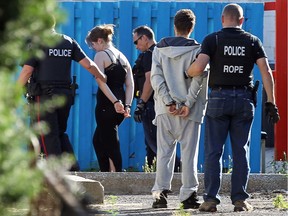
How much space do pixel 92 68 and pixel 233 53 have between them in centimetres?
185

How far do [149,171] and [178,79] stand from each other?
269cm

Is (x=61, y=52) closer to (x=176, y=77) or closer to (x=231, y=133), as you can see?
(x=176, y=77)

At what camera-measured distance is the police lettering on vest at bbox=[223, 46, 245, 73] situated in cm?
774

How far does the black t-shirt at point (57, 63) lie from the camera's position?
8.81 meters

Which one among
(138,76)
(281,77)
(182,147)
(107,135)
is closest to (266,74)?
(182,147)

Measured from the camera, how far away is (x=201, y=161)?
12172 mm

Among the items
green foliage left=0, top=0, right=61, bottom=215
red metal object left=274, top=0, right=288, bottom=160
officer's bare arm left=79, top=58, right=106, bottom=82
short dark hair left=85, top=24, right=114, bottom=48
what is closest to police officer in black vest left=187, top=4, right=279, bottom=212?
officer's bare arm left=79, top=58, right=106, bottom=82

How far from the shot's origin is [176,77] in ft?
26.1

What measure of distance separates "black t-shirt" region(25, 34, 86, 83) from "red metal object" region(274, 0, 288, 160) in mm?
3919

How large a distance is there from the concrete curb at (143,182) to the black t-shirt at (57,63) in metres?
1.28

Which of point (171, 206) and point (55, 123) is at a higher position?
point (55, 123)

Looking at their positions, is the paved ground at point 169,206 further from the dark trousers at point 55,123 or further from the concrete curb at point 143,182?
the dark trousers at point 55,123

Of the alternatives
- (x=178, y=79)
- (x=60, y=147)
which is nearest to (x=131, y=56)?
(x=60, y=147)

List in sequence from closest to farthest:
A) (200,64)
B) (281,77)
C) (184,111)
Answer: (200,64) → (184,111) → (281,77)
